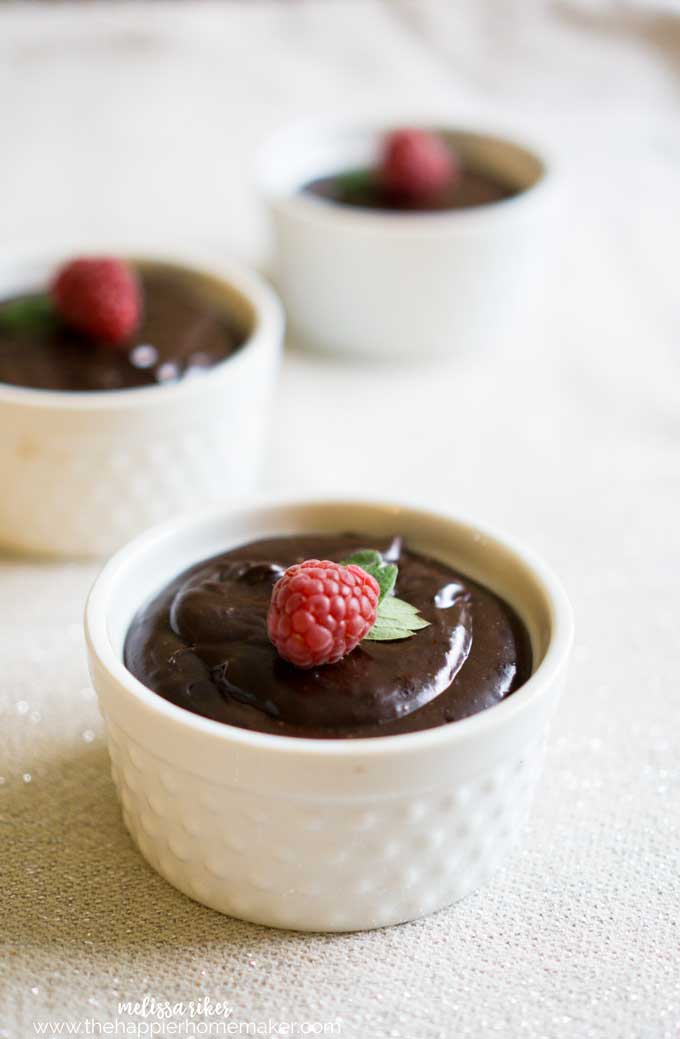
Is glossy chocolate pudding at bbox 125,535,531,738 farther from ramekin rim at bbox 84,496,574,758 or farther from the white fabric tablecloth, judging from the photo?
the white fabric tablecloth

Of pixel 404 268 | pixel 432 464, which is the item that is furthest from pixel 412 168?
pixel 432 464

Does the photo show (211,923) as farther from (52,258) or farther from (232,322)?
(52,258)

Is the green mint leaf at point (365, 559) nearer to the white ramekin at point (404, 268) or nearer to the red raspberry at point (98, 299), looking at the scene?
the red raspberry at point (98, 299)

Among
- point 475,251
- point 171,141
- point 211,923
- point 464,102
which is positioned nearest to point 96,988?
point 211,923

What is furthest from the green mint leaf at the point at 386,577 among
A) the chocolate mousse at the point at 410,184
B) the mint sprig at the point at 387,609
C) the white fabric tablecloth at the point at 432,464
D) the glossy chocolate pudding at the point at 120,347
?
the chocolate mousse at the point at 410,184

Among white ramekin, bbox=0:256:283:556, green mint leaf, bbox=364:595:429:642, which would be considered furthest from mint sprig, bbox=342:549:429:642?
white ramekin, bbox=0:256:283:556

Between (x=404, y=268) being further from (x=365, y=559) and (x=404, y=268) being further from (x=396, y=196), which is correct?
(x=365, y=559)
